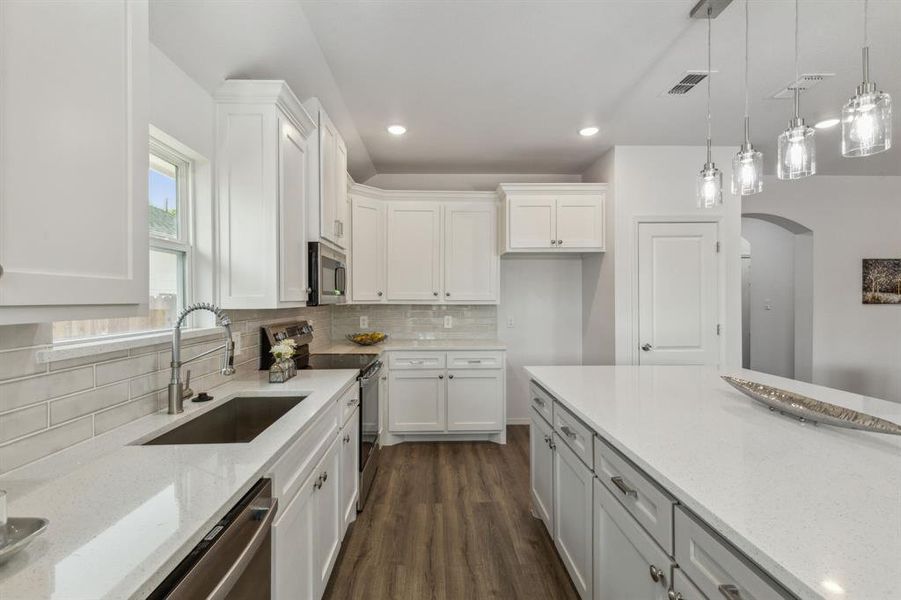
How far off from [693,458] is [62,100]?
169 cm

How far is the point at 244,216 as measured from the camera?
1.97 m

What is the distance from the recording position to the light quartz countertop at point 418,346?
3.56 metres

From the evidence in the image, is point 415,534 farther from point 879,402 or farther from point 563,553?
point 879,402

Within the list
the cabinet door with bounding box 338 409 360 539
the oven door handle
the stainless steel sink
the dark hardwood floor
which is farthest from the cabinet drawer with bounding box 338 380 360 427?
the oven door handle

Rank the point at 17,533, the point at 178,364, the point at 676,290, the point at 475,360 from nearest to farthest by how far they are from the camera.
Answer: the point at 17,533 < the point at 178,364 < the point at 676,290 < the point at 475,360

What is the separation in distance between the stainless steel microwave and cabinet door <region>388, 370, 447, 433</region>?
39.1 inches

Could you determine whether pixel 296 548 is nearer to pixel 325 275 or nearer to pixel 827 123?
pixel 325 275

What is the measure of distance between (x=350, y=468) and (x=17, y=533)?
5.36 feet

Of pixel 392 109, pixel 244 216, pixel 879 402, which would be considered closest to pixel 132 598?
pixel 244 216

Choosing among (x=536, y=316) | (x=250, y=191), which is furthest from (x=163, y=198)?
(x=536, y=316)

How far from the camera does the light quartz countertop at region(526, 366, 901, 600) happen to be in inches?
26.5

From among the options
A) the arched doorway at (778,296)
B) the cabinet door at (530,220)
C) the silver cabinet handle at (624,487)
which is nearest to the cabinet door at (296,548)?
the silver cabinet handle at (624,487)

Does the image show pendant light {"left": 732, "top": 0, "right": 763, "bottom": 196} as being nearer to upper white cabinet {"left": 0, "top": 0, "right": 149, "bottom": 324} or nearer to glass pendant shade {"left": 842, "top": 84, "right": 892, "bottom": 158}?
glass pendant shade {"left": 842, "top": 84, "right": 892, "bottom": 158}

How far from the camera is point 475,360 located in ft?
11.9
